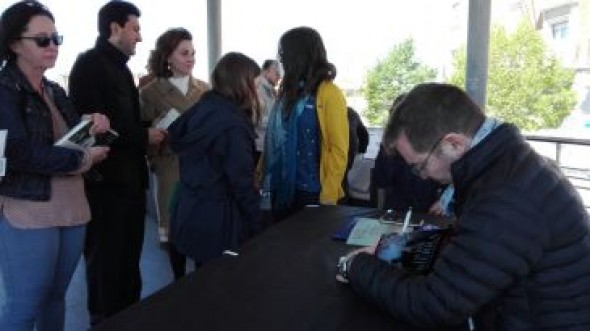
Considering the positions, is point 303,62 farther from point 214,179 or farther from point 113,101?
point 113,101

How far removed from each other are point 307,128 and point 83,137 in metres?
0.87

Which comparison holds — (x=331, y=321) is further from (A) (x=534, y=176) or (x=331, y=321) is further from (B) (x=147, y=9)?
(B) (x=147, y=9)

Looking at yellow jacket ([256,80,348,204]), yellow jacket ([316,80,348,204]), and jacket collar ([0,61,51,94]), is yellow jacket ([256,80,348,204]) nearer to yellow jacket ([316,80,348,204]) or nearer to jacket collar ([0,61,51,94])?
yellow jacket ([316,80,348,204])

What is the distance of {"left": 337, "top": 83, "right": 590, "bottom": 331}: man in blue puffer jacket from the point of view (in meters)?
0.95

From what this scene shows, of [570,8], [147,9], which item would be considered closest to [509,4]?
[570,8]

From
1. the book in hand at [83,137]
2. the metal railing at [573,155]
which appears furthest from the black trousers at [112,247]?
the metal railing at [573,155]

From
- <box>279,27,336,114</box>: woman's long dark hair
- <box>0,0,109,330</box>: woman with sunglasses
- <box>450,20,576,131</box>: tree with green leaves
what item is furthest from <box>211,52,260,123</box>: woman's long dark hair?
<box>450,20,576,131</box>: tree with green leaves

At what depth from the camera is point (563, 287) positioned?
0.99 m

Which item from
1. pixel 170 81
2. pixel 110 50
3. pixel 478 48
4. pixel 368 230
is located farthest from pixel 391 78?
pixel 368 230

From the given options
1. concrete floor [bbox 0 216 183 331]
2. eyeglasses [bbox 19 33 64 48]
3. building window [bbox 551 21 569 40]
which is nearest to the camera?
eyeglasses [bbox 19 33 64 48]

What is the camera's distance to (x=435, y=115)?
1.05 m

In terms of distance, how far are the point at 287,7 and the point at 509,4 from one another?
1.47 metres

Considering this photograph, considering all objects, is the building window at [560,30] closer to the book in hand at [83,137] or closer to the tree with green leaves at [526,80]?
the tree with green leaves at [526,80]

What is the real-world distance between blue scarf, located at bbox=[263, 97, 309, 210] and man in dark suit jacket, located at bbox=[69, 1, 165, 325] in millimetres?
464
